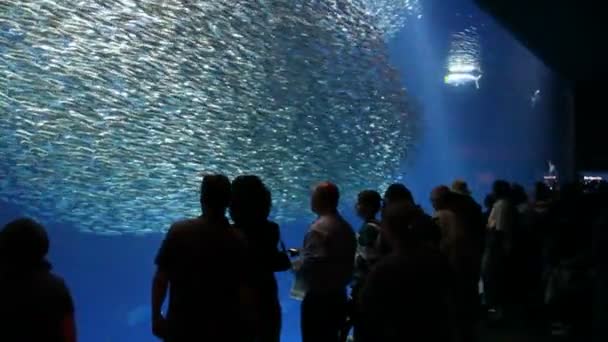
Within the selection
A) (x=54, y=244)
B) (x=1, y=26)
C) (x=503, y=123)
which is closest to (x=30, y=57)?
(x=1, y=26)

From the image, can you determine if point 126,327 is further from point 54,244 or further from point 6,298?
point 6,298

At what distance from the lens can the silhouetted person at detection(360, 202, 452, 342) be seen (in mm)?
3025

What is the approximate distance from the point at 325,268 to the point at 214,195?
1.24m

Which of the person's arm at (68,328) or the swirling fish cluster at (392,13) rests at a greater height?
the swirling fish cluster at (392,13)

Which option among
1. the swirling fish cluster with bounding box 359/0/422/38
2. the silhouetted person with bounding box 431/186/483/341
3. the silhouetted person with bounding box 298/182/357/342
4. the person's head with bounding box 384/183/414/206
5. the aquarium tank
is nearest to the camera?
the silhouetted person with bounding box 298/182/357/342

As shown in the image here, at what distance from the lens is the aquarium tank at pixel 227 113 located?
10.1m

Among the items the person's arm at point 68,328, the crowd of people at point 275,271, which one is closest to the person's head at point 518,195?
the crowd of people at point 275,271

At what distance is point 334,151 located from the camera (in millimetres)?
14492

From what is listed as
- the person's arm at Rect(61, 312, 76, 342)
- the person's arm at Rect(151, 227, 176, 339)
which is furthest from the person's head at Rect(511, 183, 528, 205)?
the person's arm at Rect(61, 312, 76, 342)

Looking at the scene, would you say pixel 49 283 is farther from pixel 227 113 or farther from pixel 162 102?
pixel 227 113

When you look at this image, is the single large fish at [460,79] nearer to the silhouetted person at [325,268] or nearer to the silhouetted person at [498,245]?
the silhouetted person at [498,245]

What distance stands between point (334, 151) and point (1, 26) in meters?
7.07

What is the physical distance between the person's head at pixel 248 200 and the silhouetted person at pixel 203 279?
0.38 metres

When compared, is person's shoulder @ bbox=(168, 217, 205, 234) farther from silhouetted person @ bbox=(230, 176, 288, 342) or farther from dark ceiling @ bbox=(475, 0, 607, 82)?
dark ceiling @ bbox=(475, 0, 607, 82)
